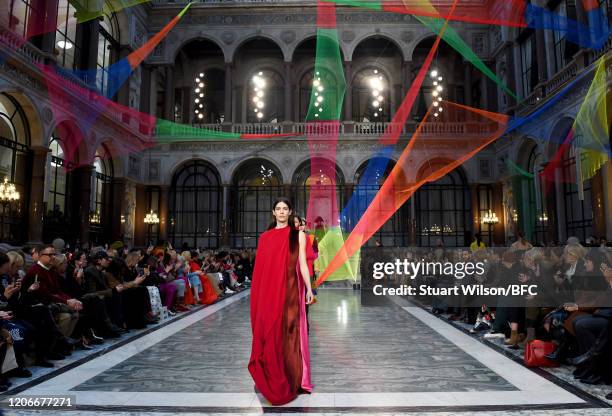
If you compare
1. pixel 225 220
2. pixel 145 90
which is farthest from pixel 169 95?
pixel 225 220

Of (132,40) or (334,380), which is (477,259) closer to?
(334,380)

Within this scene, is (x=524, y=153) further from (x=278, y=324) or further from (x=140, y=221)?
(x=278, y=324)

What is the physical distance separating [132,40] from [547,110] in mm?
16870

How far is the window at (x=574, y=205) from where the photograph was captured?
45.4 ft

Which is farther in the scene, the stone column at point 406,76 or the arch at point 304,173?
the stone column at point 406,76

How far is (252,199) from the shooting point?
77.1 ft

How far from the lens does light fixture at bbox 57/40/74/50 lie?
1511cm

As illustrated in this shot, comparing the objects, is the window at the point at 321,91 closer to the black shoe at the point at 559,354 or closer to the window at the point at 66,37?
the window at the point at 66,37

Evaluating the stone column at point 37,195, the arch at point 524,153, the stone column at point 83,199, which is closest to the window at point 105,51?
the stone column at point 83,199

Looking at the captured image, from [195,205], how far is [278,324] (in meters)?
18.5

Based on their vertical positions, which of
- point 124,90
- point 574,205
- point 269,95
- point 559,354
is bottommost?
point 559,354

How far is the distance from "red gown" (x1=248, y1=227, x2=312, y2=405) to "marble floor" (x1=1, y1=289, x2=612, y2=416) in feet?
0.52

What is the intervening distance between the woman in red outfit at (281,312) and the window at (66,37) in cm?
1460

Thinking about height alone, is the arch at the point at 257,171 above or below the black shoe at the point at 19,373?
above
